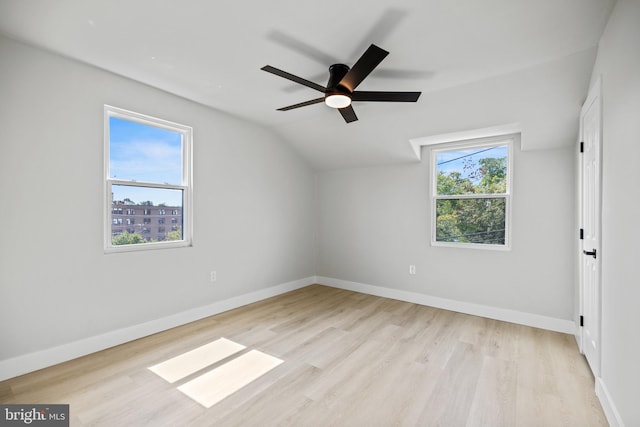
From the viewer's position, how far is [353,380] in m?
2.32

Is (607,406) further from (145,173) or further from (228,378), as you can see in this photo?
(145,173)

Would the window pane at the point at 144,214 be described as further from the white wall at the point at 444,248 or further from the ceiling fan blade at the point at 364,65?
the white wall at the point at 444,248

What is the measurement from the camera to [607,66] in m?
1.95

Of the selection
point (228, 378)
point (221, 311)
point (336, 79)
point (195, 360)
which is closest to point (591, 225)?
point (336, 79)

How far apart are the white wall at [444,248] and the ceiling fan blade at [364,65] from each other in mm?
2299

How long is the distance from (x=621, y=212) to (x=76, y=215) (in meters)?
3.97

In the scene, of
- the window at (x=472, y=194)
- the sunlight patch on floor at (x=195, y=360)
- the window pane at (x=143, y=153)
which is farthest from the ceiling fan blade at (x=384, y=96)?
the sunlight patch on floor at (x=195, y=360)

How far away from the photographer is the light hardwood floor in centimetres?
191

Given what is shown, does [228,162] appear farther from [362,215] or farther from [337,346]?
[337,346]

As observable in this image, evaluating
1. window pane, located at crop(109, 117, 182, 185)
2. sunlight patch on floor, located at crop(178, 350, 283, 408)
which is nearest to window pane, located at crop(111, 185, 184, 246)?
window pane, located at crop(109, 117, 182, 185)

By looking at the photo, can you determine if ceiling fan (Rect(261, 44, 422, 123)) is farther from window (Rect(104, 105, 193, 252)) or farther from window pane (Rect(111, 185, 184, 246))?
window pane (Rect(111, 185, 184, 246))

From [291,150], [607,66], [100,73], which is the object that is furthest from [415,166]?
[100,73]

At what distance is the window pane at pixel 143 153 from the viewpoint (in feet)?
9.73

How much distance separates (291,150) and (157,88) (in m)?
2.21
